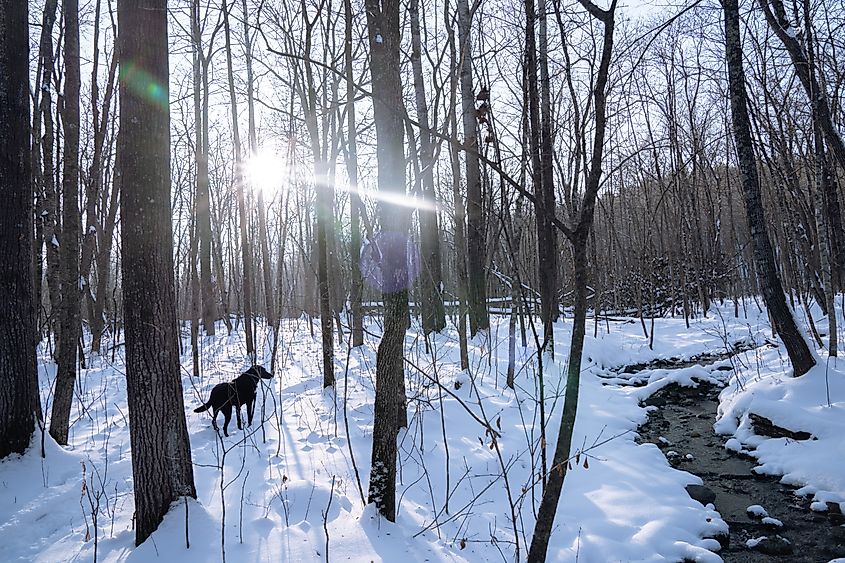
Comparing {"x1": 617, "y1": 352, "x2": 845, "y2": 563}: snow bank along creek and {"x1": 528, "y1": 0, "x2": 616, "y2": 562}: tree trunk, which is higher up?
{"x1": 528, "y1": 0, "x2": 616, "y2": 562}: tree trunk

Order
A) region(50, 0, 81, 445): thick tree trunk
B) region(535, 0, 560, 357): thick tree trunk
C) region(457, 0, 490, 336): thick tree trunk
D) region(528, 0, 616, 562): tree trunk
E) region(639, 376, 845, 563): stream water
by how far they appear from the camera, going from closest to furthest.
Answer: region(528, 0, 616, 562): tree trunk < region(639, 376, 845, 563): stream water < region(50, 0, 81, 445): thick tree trunk < region(535, 0, 560, 357): thick tree trunk < region(457, 0, 490, 336): thick tree trunk

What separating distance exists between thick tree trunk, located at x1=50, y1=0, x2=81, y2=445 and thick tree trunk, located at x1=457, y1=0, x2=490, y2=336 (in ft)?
17.9

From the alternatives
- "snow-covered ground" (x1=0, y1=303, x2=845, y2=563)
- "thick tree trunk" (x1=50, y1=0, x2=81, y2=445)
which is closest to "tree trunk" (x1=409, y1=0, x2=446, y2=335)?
"snow-covered ground" (x1=0, y1=303, x2=845, y2=563)

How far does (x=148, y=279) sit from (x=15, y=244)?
2.20 meters

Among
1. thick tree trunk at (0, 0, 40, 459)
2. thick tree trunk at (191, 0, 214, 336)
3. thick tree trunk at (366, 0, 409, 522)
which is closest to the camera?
thick tree trunk at (366, 0, 409, 522)

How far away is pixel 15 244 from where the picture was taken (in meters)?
4.21

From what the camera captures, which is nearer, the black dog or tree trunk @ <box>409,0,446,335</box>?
the black dog

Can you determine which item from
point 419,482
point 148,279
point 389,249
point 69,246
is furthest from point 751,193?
point 69,246

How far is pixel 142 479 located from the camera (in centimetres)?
296

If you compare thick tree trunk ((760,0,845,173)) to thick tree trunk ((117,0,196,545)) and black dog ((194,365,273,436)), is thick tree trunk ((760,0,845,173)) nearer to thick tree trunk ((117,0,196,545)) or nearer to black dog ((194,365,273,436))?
thick tree trunk ((117,0,196,545))

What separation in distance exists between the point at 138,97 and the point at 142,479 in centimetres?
245

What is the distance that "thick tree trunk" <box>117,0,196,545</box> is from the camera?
Result: 118 inches

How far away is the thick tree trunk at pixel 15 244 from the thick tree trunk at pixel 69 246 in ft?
1.81

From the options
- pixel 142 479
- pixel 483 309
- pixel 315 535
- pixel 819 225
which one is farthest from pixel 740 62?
pixel 142 479
